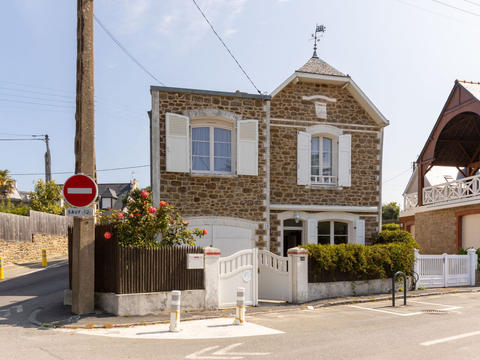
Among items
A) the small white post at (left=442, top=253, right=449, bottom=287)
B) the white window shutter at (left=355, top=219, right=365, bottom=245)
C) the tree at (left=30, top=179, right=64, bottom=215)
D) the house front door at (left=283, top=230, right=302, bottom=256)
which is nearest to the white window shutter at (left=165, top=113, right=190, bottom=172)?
the house front door at (left=283, top=230, right=302, bottom=256)

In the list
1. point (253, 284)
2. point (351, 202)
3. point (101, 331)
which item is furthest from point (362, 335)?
point (351, 202)

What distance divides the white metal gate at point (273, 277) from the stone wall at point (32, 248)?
1353 cm

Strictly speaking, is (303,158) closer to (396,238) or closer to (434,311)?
(396,238)

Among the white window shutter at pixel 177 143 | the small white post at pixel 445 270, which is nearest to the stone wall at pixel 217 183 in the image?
the white window shutter at pixel 177 143

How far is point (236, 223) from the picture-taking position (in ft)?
46.2

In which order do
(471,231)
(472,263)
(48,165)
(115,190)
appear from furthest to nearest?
(115,190)
(48,165)
(471,231)
(472,263)

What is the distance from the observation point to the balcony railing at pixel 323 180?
1579 centimetres

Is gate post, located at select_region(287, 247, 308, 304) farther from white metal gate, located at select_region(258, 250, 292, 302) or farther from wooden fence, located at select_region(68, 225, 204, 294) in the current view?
wooden fence, located at select_region(68, 225, 204, 294)

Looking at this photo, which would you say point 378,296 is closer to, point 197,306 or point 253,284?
point 253,284

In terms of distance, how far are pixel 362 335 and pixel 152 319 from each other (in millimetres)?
4224

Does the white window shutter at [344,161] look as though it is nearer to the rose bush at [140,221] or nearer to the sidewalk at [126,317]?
the sidewalk at [126,317]

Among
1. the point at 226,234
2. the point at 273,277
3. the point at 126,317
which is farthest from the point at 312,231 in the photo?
the point at 126,317

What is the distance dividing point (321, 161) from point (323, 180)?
26.8 inches

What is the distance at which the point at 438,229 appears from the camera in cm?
2284
